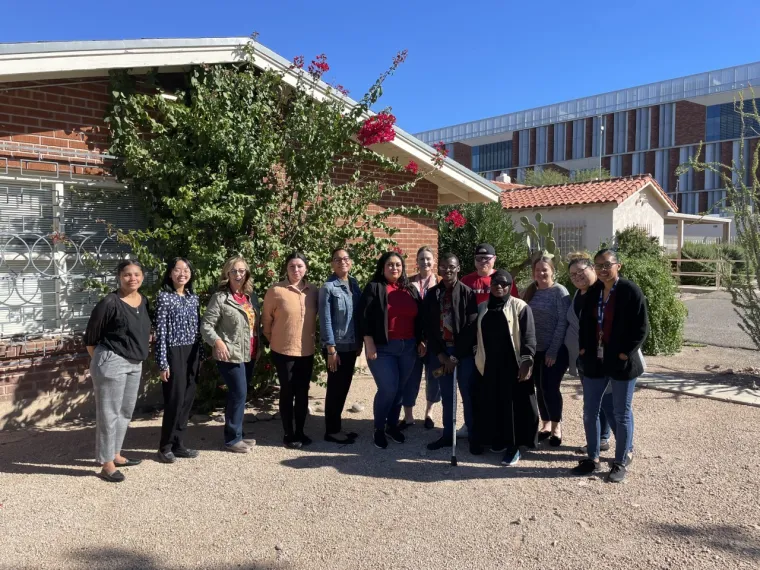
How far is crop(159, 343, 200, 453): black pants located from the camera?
199 inches

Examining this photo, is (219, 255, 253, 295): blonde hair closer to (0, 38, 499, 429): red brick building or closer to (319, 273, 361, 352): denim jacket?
(319, 273, 361, 352): denim jacket

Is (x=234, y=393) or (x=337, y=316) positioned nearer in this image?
(x=234, y=393)

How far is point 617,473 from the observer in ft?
15.4

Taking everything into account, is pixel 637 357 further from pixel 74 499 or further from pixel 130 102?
pixel 130 102

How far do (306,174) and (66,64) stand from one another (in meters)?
2.37

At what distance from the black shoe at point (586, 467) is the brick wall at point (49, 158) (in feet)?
15.4

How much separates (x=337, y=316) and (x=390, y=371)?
67cm

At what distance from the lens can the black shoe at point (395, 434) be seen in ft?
18.6

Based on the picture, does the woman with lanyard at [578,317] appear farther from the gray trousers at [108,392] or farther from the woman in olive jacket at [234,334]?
the gray trousers at [108,392]

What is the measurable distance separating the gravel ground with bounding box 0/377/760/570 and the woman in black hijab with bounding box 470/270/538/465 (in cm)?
22

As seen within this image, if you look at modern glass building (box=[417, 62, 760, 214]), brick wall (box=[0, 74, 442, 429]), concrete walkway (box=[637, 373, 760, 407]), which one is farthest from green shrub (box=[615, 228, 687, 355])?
modern glass building (box=[417, 62, 760, 214])

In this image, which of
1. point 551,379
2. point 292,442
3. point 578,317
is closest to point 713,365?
point 551,379

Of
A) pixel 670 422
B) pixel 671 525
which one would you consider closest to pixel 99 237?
pixel 671 525

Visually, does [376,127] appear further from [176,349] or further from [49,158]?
[49,158]
